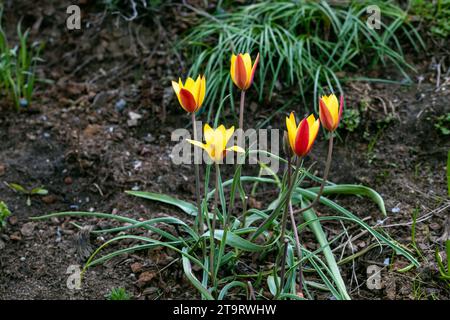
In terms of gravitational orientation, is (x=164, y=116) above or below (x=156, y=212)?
above

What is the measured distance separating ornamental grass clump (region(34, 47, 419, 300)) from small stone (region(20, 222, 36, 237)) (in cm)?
31

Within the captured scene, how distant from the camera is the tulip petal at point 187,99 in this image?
5.75 feet

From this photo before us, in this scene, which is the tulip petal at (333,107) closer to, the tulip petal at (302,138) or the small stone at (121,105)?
the tulip petal at (302,138)

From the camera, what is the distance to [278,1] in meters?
2.98

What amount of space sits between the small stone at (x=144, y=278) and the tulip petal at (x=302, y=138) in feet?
2.49

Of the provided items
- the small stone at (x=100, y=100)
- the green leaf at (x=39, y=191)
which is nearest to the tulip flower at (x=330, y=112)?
the green leaf at (x=39, y=191)

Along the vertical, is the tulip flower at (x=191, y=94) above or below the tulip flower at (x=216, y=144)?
above

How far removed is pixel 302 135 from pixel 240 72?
1.11 feet

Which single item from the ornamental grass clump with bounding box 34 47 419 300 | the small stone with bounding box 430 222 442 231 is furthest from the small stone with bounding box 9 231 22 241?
the small stone with bounding box 430 222 442 231

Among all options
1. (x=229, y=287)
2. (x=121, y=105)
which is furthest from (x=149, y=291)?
(x=121, y=105)

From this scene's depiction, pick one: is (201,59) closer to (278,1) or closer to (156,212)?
(278,1)
